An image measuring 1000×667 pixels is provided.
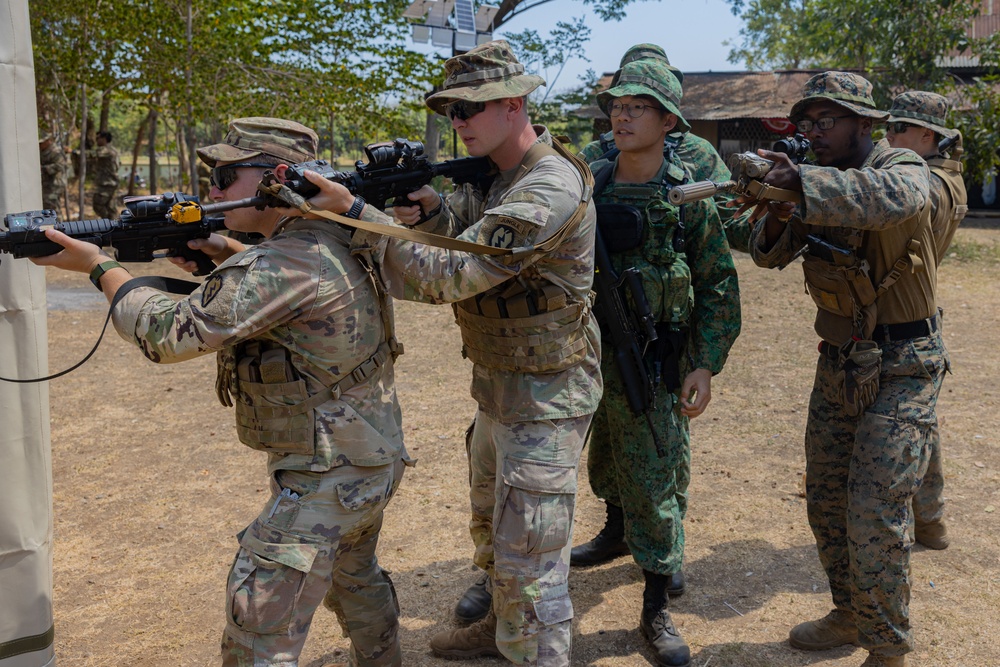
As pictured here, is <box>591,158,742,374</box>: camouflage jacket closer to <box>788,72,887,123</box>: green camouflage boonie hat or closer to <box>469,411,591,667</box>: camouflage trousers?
<box>788,72,887,123</box>: green camouflage boonie hat

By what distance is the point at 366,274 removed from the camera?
269cm

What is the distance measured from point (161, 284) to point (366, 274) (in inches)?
24.5

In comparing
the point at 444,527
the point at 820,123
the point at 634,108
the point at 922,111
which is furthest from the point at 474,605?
the point at 922,111

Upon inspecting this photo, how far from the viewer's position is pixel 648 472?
3.55m

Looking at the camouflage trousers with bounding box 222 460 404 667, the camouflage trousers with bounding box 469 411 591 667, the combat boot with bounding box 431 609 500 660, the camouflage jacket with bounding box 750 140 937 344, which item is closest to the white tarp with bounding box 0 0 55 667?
the camouflage trousers with bounding box 222 460 404 667

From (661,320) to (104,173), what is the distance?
17547mm

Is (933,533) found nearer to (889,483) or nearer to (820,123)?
(889,483)

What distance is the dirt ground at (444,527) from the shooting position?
3.63 metres

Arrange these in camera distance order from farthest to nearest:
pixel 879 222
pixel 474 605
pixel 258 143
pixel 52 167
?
pixel 52 167
pixel 474 605
pixel 879 222
pixel 258 143

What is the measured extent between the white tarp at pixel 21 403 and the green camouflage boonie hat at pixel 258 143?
0.66 metres

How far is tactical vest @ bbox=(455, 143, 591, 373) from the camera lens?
2877 millimetres


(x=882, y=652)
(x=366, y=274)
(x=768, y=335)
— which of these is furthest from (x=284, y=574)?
(x=768, y=335)

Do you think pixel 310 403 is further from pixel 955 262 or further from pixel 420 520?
pixel 955 262

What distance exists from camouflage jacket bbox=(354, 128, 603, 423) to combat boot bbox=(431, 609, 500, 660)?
3.15 feet
